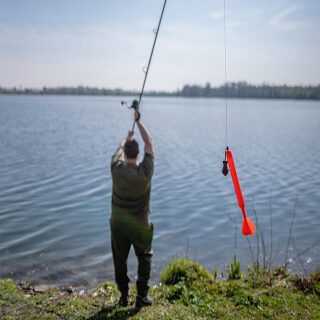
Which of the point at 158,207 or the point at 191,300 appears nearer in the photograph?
the point at 191,300

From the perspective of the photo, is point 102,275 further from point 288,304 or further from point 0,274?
point 288,304

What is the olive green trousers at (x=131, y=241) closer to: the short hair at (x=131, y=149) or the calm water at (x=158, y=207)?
the short hair at (x=131, y=149)

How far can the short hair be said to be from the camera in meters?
5.71

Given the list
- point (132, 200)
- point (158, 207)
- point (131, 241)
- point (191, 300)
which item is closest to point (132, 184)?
point (132, 200)

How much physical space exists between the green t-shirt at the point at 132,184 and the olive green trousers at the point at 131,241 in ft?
0.46

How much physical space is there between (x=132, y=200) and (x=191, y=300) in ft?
6.47

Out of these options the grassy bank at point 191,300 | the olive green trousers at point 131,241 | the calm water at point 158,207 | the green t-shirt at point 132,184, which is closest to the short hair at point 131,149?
the green t-shirt at point 132,184

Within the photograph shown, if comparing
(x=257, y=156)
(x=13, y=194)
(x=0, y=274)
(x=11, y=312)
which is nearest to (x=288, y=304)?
(x=11, y=312)

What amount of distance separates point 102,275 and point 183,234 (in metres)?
3.72

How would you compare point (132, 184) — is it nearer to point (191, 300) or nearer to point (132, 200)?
point (132, 200)

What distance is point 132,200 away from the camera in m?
5.75

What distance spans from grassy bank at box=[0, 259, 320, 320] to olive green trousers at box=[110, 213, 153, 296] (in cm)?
49

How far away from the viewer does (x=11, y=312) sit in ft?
20.3

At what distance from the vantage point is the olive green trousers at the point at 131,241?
227 inches
